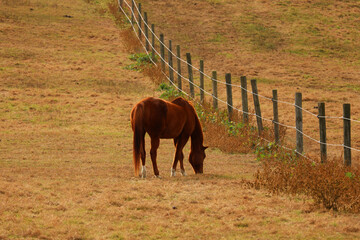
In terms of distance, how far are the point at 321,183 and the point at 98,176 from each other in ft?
15.6

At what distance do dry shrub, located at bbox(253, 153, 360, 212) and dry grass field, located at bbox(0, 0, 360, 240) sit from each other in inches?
9.9

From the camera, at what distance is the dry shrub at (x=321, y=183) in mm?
8930

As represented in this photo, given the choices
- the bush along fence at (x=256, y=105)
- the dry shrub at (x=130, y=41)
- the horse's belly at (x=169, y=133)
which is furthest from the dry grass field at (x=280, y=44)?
the horse's belly at (x=169, y=133)

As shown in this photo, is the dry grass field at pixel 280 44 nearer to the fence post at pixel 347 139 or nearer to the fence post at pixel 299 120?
the fence post at pixel 299 120

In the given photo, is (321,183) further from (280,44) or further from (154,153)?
(280,44)

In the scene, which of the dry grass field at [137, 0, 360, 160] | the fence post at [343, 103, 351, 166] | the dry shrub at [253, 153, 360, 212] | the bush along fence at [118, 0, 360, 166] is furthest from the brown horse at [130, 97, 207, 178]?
the dry grass field at [137, 0, 360, 160]

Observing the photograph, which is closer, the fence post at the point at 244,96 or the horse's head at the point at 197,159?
the horse's head at the point at 197,159

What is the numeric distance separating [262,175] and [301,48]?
2348cm

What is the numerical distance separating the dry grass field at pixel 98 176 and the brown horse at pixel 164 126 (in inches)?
20.8

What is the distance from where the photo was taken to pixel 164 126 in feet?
38.8

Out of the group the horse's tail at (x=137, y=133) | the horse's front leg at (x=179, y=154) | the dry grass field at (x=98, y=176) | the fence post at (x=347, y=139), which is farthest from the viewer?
the horse's front leg at (x=179, y=154)

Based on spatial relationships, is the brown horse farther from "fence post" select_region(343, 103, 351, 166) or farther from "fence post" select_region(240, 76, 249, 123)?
"fence post" select_region(240, 76, 249, 123)

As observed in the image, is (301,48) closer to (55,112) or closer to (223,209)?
(55,112)

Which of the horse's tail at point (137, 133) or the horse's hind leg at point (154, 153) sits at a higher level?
the horse's tail at point (137, 133)
